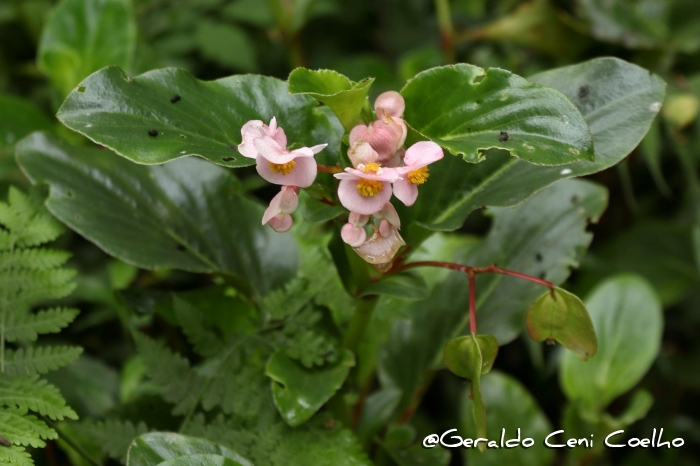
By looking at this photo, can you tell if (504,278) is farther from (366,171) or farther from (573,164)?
(366,171)

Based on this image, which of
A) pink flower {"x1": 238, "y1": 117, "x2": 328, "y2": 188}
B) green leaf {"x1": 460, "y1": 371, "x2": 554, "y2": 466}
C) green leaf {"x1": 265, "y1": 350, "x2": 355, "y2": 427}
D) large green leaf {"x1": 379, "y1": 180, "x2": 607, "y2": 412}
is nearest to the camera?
pink flower {"x1": 238, "y1": 117, "x2": 328, "y2": 188}

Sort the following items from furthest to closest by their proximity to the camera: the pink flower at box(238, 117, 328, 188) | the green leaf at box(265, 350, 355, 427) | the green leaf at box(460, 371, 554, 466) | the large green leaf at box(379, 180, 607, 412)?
the green leaf at box(460, 371, 554, 466)
the large green leaf at box(379, 180, 607, 412)
the green leaf at box(265, 350, 355, 427)
the pink flower at box(238, 117, 328, 188)

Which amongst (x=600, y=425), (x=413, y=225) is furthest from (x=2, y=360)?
(x=600, y=425)

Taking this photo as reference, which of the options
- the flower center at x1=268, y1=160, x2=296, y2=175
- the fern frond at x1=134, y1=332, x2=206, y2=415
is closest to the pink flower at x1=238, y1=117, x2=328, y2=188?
the flower center at x1=268, y1=160, x2=296, y2=175

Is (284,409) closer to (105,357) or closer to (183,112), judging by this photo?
(183,112)

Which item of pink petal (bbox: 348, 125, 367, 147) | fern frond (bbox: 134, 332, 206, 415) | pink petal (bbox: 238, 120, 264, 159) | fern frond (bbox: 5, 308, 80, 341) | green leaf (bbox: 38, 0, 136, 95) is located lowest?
fern frond (bbox: 134, 332, 206, 415)

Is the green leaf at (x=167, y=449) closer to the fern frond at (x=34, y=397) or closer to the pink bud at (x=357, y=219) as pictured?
the fern frond at (x=34, y=397)

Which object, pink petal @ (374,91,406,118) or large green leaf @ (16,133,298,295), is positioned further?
large green leaf @ (16,133,298,295)

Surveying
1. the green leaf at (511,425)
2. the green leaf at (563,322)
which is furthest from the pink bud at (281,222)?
the green leaf at (511,425)

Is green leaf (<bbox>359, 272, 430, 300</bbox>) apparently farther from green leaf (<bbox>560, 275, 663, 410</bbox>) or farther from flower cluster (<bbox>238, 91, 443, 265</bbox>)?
green leaf (<bbox>560, 275, 663, 410</bbox>)
